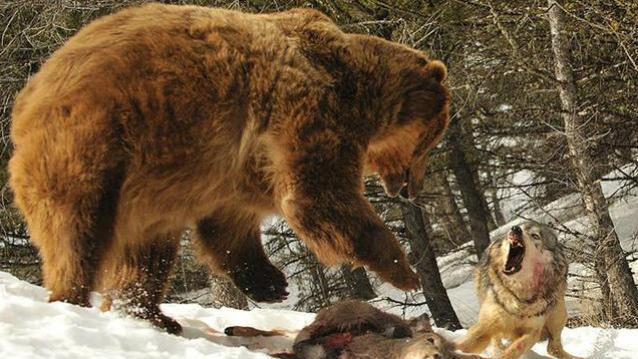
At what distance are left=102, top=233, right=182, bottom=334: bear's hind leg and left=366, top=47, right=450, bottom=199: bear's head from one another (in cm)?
160

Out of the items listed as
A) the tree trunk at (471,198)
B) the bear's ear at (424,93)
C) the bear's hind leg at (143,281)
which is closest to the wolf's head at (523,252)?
the bear's ear at (424,93)

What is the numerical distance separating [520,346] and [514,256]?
0.59 meters

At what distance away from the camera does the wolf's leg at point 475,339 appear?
568 cm

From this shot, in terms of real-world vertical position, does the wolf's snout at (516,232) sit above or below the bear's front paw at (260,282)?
above

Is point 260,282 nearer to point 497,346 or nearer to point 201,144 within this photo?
point 201,144

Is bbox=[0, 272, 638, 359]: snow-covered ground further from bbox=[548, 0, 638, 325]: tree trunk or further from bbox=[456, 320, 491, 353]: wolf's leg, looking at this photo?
bbox=[548, 0, 638, 325]: tree trunk

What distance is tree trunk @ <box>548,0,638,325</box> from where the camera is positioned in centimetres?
960

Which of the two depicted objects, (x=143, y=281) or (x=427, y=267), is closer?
(x=143, y=281)

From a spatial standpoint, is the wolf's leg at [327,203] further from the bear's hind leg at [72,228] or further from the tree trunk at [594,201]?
the tree trunk at [594,201]

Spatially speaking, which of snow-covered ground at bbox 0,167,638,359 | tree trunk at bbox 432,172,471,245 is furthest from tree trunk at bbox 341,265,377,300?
snow-covered ground at bbox 0,167,638,359

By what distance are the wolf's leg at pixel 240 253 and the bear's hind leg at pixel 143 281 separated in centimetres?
23

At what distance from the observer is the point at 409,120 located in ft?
20.0

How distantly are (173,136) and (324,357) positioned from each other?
1.55 m

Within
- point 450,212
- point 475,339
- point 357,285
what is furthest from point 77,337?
point 450,212
